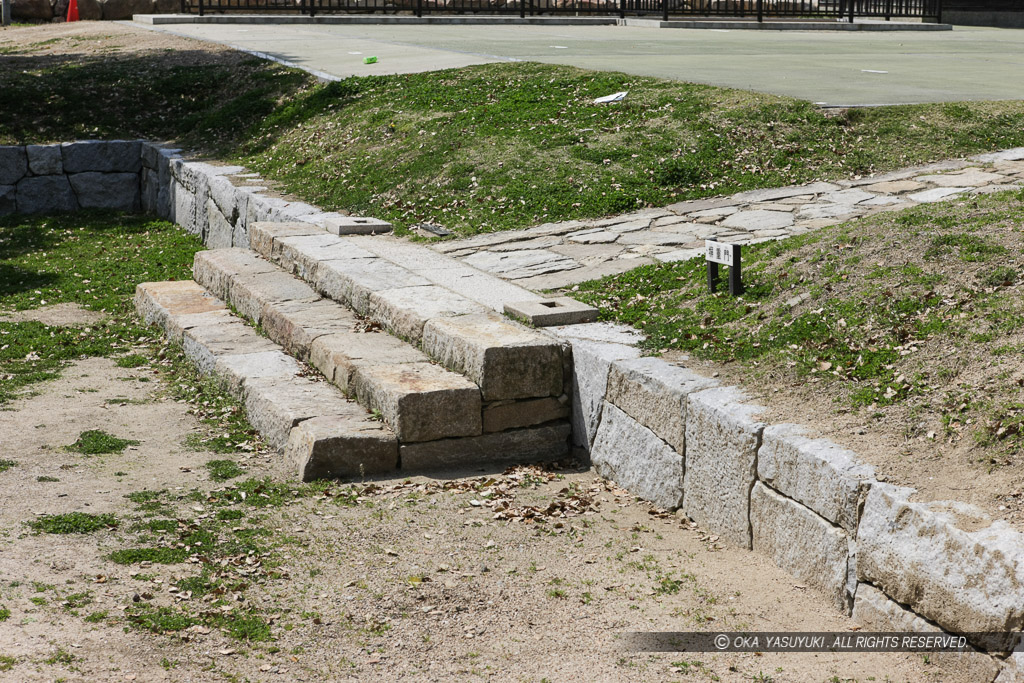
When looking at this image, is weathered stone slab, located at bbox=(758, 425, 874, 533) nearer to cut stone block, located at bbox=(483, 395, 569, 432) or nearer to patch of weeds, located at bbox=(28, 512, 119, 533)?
cut stone block, located at bbox=(483, 395, 569, 432)

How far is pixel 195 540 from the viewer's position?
4812mm

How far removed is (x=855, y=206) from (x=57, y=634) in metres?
6.21

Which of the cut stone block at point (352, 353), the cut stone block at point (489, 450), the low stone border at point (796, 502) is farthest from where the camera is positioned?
the cut stone block at point (352, 353)

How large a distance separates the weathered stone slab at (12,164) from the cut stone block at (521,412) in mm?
9797

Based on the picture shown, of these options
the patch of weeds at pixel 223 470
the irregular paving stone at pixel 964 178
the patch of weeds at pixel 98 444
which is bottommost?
the patch of weeds at pixel 223 470

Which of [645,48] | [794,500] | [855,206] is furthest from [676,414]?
[645,48]

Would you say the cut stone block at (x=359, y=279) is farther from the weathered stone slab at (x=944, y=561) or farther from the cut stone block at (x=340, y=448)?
the weathered stone slab at (x=944, y=561)

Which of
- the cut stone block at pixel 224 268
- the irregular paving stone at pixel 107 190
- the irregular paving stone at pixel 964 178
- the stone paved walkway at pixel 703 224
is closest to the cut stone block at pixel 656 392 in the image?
the stone paved walkway at pixel 703 224

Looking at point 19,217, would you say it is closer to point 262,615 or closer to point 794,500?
point 262,615

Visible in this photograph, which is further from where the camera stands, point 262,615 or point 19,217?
point 19,217

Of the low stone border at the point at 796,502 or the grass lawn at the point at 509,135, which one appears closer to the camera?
the low stone border at the point at 796,502

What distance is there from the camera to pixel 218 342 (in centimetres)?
733

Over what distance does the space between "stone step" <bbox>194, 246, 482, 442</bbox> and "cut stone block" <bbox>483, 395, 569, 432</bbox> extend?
0.07 m

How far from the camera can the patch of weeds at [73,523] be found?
15.9 ft
